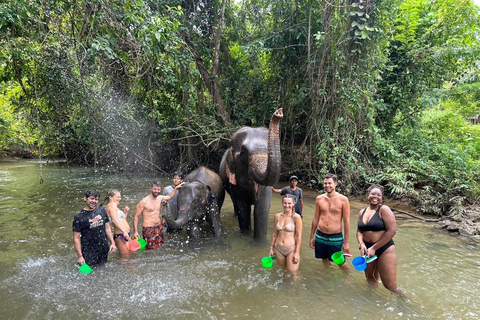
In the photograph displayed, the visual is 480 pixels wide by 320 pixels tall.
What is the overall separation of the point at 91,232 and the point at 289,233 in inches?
104

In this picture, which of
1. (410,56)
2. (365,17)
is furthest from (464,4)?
(365,17)

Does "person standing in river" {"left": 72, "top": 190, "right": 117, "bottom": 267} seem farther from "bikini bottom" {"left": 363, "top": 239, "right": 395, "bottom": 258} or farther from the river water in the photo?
"bikini bottom" {"left": 363, "top": 239, "right": 395, "bottom": 258}

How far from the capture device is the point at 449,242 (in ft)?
18.7

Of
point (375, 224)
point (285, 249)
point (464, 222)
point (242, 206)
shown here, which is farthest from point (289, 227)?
point (464, 222)

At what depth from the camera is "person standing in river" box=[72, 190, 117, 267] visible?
3.77m

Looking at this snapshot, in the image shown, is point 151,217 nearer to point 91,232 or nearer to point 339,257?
point 91,232

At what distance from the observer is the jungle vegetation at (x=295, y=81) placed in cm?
623

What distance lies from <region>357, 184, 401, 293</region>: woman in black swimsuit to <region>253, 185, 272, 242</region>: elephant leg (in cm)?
180

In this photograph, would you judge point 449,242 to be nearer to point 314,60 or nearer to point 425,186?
point 425,186

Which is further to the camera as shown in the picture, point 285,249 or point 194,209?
point 194,209

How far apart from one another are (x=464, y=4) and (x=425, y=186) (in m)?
5.51

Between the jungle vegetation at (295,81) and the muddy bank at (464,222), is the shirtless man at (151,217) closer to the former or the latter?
the jungle vegetation at (295,81)

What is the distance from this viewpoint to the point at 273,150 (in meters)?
3.91

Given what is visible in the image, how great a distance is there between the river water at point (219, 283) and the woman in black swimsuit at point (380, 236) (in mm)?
275
